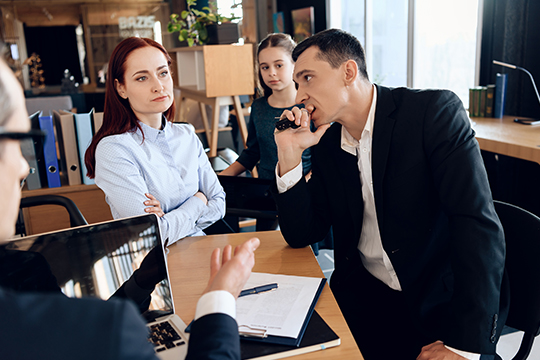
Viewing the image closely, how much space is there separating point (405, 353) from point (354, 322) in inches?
7.2

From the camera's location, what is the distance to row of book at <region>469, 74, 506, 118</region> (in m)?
3.25

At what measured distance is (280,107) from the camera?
2666mm

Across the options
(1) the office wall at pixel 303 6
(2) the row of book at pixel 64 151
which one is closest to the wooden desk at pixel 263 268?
(2) the row of book at pixel 64 151

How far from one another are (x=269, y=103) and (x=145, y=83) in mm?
1145

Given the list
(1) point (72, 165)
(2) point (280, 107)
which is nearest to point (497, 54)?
(2) point (280, 107)

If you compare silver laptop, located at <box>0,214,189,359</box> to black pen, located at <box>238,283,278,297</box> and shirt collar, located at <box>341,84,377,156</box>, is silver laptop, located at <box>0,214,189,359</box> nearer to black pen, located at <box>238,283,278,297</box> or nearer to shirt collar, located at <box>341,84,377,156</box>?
black pen, located at <box>238,283,278,297</box>

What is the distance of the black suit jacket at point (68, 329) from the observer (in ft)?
1.56

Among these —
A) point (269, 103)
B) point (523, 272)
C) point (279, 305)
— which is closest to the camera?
point (279, 305)

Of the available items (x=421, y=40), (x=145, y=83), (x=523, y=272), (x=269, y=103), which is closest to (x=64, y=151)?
(x=145, y=83)

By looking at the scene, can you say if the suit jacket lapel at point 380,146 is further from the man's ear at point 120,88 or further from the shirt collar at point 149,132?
the man's ear at point 120,88

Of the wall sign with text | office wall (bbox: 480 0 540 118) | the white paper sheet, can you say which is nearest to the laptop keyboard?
the white paper sheet

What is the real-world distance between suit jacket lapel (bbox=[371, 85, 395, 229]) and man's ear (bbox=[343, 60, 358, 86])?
0.15 m

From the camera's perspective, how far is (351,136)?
4.98 feet

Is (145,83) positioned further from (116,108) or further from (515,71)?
(515,71)
